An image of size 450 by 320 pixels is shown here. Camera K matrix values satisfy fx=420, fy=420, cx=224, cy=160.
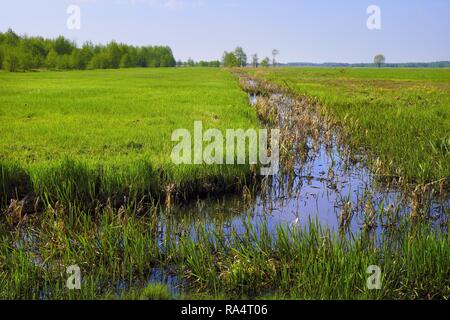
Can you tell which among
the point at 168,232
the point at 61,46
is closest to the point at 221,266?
the point at 168,232

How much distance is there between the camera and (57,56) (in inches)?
3182

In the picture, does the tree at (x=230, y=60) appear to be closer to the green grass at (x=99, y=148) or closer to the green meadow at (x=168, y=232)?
the green grass at (x=99, y=148)

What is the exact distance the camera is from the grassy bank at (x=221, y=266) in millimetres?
4672

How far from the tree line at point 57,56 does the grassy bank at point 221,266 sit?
68.4 meters

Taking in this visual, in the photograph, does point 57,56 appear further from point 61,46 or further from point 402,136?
point 402,136

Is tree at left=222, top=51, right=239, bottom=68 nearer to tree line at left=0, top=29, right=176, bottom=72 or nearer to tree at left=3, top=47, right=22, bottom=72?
tree line at left=0, top=29, right=176, bottom=72

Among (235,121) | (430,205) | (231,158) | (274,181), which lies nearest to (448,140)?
(430,205)

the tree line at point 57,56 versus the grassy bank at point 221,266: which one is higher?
the tree line at point 57,56

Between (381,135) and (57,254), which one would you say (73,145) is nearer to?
(57,254)

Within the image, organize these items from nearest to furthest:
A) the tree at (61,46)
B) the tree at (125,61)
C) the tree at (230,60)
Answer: the tree at (61,46) < the tree at (125,61) < the tree at (230,60)

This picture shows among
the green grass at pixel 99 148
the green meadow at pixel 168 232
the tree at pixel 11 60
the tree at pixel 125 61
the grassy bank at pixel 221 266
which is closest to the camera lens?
the grassy bank at pixel 221 266

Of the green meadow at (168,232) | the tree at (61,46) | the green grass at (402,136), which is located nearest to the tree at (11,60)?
the tree at (61,46)
